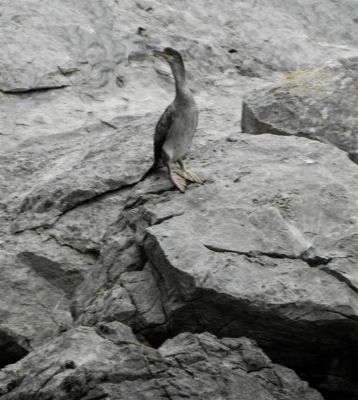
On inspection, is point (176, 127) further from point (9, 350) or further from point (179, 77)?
point (9, 350)

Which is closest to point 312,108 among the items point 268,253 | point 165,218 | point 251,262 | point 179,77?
point 179,77

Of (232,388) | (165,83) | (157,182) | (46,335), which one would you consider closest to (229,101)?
(165,83)

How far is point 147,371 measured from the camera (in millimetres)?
6367

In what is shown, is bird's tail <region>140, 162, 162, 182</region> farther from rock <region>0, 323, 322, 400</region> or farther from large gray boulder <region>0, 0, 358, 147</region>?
rock <region>0, 323, 322, 400</region>

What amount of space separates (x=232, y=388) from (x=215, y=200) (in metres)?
2.31

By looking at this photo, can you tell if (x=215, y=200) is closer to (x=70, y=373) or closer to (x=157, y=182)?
(x=157, y=182)

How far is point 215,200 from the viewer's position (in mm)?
8266

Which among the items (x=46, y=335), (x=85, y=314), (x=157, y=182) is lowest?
(x=46, y=335)

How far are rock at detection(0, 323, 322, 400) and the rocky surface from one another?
0.01 meters

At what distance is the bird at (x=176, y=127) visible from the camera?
352 inches

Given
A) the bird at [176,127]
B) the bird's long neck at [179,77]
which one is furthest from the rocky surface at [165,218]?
the bird's long neck at [179,77]

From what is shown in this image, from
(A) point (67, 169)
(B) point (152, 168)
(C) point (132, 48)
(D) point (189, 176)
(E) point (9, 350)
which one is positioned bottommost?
(E) point (9, 350)

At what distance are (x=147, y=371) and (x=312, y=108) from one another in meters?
4.26

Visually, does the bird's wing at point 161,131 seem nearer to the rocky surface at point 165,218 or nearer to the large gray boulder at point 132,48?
the rocky surface at point 165,218
